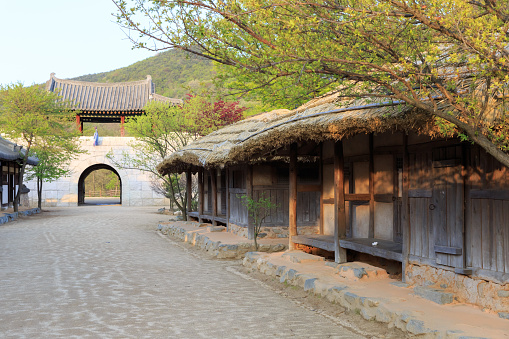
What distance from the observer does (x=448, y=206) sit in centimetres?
556

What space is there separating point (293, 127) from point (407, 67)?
383 cm

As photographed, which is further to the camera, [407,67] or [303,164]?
[303,164]

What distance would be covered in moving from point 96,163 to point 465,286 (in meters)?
26.3

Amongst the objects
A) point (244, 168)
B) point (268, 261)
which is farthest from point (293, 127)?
point (244, 168)

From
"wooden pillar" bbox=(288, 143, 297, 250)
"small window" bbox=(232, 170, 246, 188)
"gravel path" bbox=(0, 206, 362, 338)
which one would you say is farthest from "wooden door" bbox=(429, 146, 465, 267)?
"small window" bbox=(232, 170, 246, 188)

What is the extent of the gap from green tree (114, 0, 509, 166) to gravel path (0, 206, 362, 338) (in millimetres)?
2470

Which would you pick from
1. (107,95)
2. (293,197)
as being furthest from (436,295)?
(107,95)

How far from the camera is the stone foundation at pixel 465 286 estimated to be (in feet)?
15.7

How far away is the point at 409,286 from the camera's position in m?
6.00

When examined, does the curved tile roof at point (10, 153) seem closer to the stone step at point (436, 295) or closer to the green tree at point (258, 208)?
the green tree at point (258, 208)

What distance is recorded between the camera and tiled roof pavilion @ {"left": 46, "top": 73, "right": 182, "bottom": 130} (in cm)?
3008

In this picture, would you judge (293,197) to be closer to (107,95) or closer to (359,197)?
(359,197)

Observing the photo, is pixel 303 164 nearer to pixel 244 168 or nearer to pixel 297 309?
pixel 244 168

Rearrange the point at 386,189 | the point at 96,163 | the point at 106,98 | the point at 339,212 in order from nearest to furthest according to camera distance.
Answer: the point at 339,212 < the point at 386,189 < the point at 96,163 < the point at 106,98
